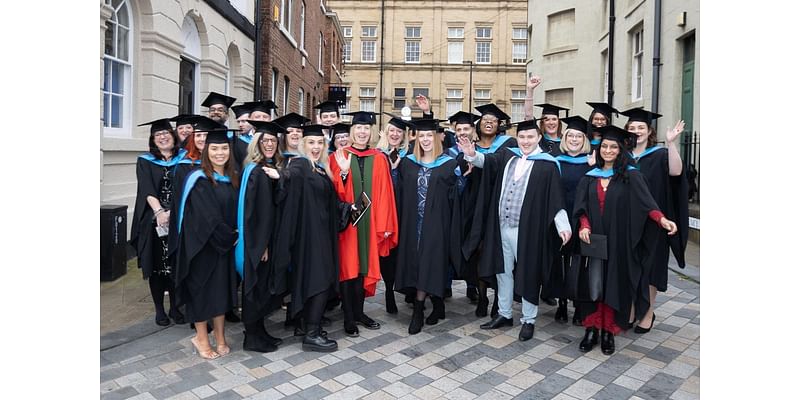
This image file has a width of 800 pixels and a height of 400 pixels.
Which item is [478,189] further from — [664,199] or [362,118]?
[664,199]

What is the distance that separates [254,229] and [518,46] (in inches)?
1662

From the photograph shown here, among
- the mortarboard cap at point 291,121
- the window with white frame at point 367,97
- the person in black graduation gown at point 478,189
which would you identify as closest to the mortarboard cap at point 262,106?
the mortarboard cap at point 291,121

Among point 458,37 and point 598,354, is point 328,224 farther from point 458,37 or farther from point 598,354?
point 458,37

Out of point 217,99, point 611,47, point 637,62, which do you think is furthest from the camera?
point 611,47

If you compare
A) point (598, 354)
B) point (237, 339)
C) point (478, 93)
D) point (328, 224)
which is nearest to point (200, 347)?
point (237, 339)

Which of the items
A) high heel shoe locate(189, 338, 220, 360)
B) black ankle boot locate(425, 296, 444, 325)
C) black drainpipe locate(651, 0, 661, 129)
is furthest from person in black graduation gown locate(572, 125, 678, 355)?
black drainpipe locate(651, 0, 661, 129)

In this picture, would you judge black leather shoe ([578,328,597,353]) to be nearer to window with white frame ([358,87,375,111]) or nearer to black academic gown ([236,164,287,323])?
black academic gown ([236,164,287,323])

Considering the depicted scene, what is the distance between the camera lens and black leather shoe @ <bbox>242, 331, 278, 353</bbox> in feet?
14.8

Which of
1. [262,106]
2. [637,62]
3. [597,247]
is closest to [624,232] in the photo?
[597,247]

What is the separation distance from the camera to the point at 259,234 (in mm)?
4320

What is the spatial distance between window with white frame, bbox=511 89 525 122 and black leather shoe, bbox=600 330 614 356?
1529 inches

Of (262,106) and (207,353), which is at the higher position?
(262,106)

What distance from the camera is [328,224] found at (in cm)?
465

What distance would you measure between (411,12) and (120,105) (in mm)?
39412
